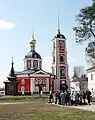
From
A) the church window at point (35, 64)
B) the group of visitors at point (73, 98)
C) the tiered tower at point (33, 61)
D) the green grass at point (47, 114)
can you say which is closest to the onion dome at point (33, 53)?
the tiered tower at point (33, 61)

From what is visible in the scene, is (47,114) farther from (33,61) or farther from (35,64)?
(35,64)

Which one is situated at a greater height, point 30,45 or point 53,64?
point 30,45

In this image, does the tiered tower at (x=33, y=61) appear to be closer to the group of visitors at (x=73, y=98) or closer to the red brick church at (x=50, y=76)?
the red brick church at (x=50, y=76)

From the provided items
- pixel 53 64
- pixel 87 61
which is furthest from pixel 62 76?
pixel 87 61

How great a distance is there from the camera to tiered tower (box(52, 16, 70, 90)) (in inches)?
3369

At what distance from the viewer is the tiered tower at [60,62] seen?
281 ft

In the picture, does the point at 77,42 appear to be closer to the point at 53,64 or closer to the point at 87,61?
the point at 87,61

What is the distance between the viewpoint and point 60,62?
282 feet

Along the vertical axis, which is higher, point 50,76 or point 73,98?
point 50,76

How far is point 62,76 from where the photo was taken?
87000 mm

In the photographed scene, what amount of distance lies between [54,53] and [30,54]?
8.15m

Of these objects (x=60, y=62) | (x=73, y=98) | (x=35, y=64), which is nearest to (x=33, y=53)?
(x=35, y=64)

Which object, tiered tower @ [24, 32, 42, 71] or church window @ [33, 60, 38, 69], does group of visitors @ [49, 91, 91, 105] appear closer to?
tiered tower @ [24, 32, 42, 71]

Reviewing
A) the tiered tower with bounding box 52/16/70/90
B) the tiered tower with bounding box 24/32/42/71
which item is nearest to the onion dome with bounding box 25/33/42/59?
the tiered tower with bounding box 24/32/42/71
